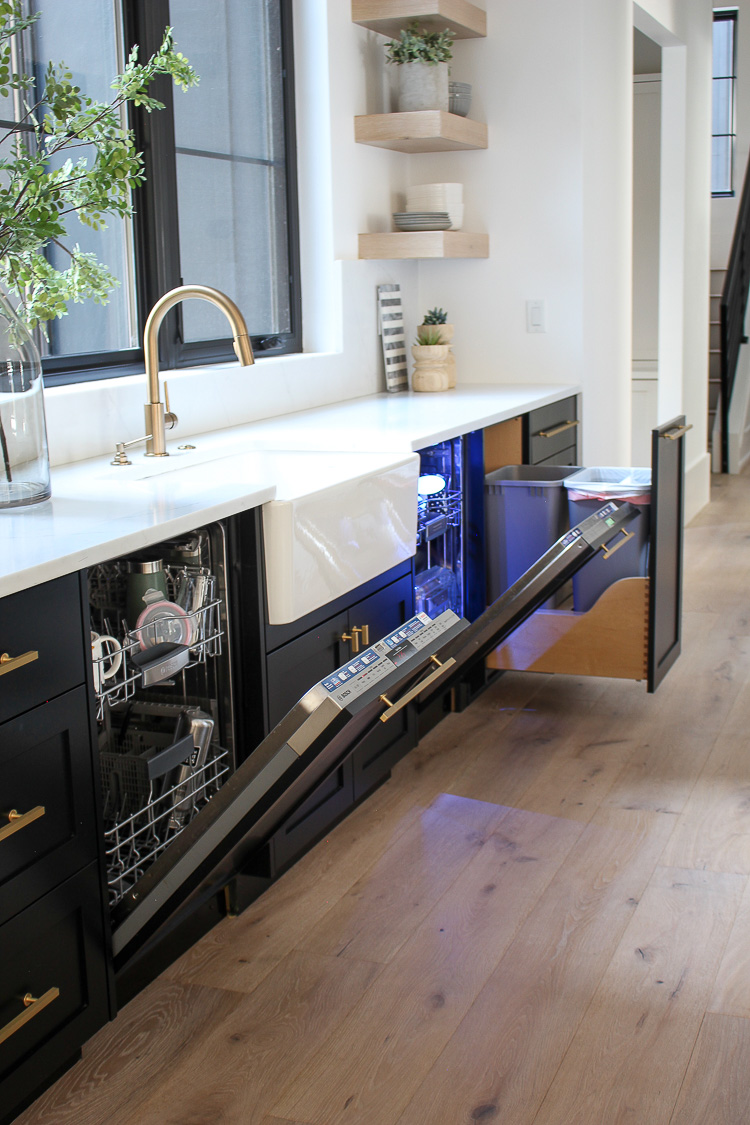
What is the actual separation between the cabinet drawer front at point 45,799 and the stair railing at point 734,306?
634cm

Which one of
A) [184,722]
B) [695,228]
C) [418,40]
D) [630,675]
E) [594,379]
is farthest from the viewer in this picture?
[695,228]

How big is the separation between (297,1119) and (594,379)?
315 cm

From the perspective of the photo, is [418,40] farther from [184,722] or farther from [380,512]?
[184,722]

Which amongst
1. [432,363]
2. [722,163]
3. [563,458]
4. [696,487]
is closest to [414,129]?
[432,363]

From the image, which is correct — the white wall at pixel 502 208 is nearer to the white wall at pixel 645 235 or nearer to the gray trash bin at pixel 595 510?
the gray trash bin at pixel 595 510

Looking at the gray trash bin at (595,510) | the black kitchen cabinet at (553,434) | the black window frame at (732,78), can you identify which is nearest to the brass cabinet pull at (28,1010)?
the gray trash bin at (595,510)

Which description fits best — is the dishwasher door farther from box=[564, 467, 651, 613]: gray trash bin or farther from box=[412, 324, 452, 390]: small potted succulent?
box=[412, 324, 452, 390]: small potted succulent

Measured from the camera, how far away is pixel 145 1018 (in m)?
1.92

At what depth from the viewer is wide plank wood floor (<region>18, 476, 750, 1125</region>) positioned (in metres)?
1.72

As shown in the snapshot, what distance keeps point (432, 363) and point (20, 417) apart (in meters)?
2.30

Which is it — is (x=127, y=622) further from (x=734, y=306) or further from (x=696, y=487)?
(x=734, y=306)

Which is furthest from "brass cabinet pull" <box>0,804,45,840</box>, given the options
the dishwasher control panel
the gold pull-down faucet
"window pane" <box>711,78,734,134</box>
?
"window pane" <box>711,78,734,134</box>

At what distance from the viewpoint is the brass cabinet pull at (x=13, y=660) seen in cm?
150

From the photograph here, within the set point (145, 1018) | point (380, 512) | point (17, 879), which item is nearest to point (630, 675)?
point (380, 512)
